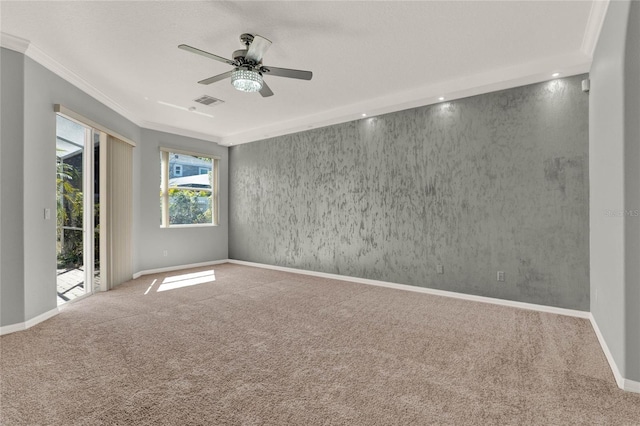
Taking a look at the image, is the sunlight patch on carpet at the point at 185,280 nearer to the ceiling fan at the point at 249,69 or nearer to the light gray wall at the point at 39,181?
the light gray wall at the point at 39,181

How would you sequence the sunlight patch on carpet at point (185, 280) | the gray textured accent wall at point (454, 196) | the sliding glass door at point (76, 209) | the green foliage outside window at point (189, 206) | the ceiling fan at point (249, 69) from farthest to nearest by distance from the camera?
the green foliage outside window at point (189, 206) < the sunlight patch on carpet at point (185, 280) < the sliding glass door at point (76, 209) < the gray textured accent wall at point (454, 196) < the ceiling fan at point (249, 69)

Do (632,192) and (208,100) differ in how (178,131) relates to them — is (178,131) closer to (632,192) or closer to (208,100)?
(208,100)

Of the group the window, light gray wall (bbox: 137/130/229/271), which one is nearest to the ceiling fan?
light gray wall (bbox: 137/130/229/271)

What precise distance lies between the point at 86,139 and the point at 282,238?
355 cm

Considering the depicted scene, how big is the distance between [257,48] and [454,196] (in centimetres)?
312

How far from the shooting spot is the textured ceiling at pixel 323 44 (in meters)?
2.69

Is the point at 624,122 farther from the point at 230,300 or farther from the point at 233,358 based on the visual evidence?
the point at 230,300

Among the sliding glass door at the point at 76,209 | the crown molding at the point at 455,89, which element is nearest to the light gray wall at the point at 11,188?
the sliding glass door at the point at 76,209

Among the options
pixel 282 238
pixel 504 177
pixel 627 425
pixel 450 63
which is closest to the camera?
pixel 627 425

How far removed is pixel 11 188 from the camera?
312 cm

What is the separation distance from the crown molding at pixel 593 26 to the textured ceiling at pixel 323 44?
0.04 feet

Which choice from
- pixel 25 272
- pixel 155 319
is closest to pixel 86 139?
pixel 25 272

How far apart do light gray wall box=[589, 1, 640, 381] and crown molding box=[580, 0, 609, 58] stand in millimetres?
100

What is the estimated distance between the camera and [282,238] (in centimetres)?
637
